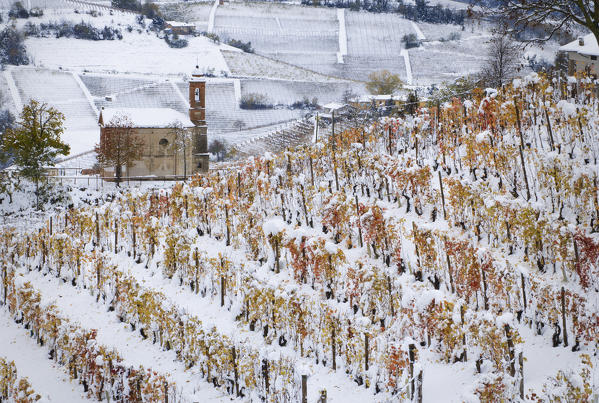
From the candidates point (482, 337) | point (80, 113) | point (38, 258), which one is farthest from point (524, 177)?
point (80, 113)

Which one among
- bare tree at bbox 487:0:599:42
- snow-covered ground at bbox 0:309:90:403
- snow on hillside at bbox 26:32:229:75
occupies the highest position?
snow on hillside at bbox 26:32:229:75

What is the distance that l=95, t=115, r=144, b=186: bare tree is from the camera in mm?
30672

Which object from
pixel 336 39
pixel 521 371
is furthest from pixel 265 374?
pixel 336 39

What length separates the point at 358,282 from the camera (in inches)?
429

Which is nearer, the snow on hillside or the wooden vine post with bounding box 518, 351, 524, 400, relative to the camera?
the wooden vine post with bounding box 518, 351, 524, 400

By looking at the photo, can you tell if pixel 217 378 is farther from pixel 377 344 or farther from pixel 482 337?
pixel 482 337

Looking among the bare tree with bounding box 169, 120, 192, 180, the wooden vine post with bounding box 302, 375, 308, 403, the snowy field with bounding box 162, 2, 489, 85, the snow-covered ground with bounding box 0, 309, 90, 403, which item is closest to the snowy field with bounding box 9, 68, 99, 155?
the snowy field with bounding box 162, 2, 489, 85

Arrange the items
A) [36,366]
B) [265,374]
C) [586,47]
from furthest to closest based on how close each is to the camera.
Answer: [586,47]
[36,366]
[265,374]

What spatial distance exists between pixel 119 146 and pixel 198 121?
7.34 meters

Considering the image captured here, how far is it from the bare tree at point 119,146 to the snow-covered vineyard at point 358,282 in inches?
540

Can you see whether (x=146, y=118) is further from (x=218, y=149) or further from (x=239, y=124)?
(x=239, y=124)

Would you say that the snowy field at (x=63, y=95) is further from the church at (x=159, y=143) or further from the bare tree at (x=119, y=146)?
the bare tree at (x=119, y=146)

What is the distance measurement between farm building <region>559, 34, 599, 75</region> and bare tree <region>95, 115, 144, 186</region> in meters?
20.4

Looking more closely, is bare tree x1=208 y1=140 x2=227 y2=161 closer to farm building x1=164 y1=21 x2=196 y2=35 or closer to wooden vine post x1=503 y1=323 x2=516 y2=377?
wooden vine post x1=503 y1=323 x2=516 y2=377
